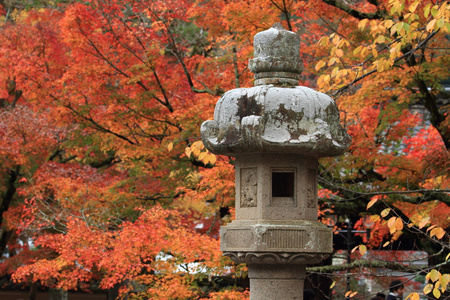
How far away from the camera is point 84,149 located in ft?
56.3

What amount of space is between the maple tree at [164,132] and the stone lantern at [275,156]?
3.25 metres

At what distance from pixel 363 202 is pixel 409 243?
4945 millimetres

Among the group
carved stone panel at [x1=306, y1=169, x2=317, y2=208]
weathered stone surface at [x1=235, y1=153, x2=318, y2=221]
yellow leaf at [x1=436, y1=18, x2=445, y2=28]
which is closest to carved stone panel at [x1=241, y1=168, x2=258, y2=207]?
weathered stone surface at [x1=235, y1=153, x2=318, y2=221]

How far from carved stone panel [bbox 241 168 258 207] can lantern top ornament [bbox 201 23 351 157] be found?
0.28 meters

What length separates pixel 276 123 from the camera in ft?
21.5

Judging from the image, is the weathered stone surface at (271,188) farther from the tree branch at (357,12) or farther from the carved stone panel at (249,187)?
the tree branch at (357,12)

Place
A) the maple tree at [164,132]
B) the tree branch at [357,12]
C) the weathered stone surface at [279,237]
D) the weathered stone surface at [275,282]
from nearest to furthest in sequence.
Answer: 1. the weathered stone surface at [279,237]
2. the weathered stone surface at [275,282]
3. the tree branch at [357,12]
4. the maple tree at [164,132]

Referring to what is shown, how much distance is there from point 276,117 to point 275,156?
509 millimetres

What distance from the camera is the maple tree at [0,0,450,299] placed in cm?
1173

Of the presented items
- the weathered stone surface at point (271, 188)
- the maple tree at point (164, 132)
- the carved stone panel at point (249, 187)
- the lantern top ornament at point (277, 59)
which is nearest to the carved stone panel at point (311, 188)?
the weathered stone surface at point (271, 188)

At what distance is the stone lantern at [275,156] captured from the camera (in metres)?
6.54

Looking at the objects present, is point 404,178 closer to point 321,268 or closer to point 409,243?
point 321,268

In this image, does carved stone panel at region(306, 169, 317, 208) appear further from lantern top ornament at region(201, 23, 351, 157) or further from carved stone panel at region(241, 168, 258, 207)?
carved stone panel at region(241, 168, 258, 207)

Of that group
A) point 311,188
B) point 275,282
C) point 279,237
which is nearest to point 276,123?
point 311,188
